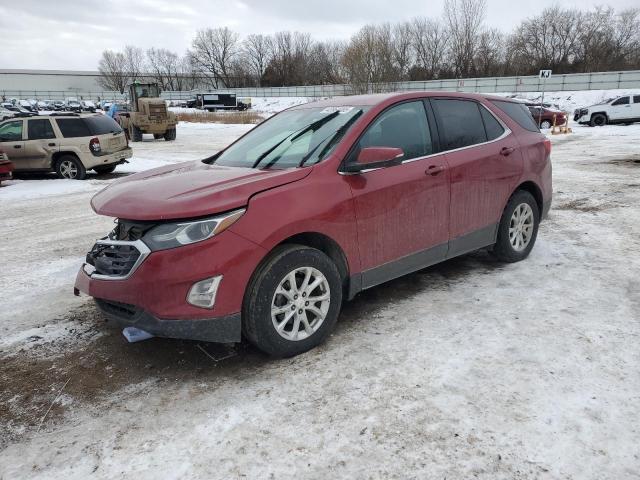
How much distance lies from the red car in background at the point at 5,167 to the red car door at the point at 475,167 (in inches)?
445

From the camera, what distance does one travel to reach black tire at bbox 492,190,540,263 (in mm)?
4938

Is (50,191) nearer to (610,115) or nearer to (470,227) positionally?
(470,227)

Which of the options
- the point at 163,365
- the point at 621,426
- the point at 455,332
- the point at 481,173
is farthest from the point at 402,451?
the point at 481,173

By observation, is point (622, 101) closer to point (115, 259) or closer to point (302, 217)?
point (302, 217)

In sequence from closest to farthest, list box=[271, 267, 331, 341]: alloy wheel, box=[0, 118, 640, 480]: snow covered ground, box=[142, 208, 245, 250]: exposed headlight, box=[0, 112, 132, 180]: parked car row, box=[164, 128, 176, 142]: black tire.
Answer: box=[0, 118, 640, 480]: snow covered ground < box=[142, 208, 245, 250]: exposed headlight < box=[271, 267, 331, 341]: alloy wheel < box=[0, 112, 132, 180]: parked car row < box=[164, 128, 176, 142]: black tire

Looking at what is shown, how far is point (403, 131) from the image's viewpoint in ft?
13.5

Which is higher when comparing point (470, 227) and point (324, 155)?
point (324, 155)

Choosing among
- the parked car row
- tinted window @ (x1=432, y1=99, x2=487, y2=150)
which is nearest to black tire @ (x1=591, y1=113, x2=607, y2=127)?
the parked car row

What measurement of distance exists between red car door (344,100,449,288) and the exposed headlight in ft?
3.35

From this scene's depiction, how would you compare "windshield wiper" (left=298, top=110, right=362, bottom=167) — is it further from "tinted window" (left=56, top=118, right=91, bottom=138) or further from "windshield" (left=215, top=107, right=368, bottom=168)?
"tinted window" (left=56, top=118, right=91, bottom=138)

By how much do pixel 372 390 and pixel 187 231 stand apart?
57.4 inches

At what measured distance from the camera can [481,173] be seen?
454 cm

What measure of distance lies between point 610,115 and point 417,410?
30.5 meters

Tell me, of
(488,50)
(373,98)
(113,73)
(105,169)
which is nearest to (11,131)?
(105,169)
